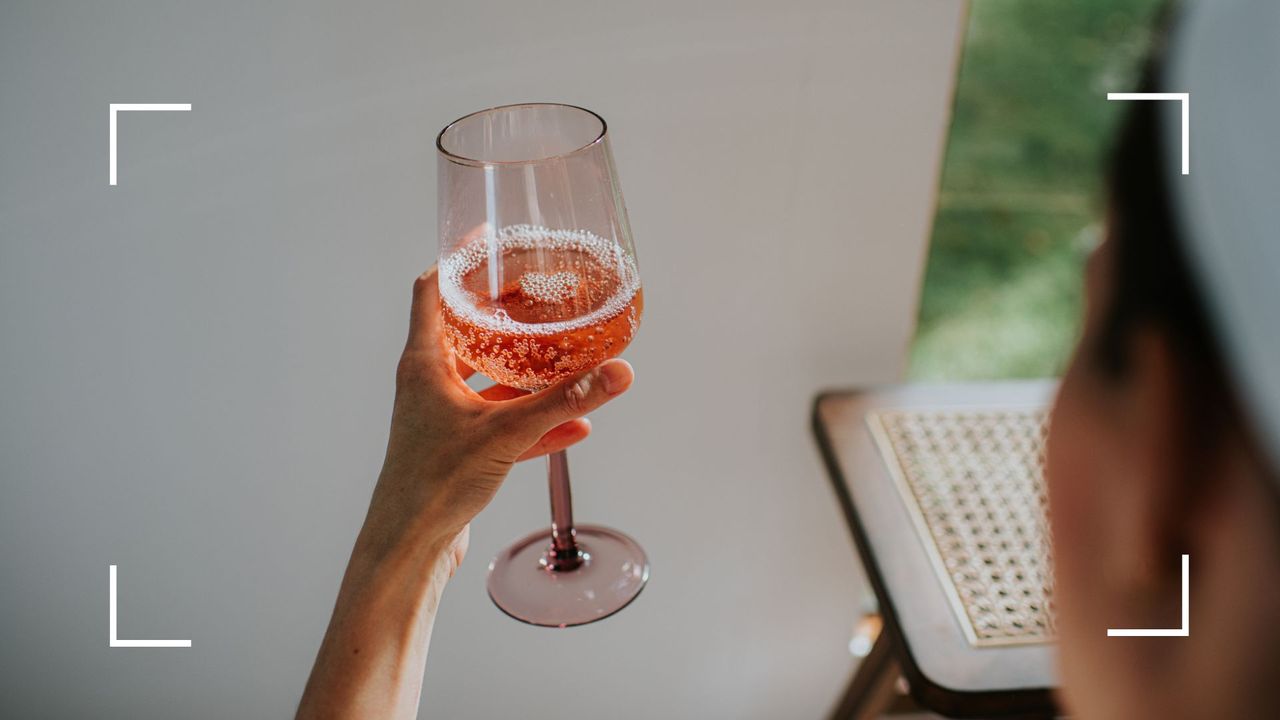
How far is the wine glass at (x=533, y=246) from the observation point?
29.4 inches

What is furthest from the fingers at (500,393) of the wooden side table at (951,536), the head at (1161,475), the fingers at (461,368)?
the head at (1161,475)

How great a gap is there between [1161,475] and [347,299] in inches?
41.5

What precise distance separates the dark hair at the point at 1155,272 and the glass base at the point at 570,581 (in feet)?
2.33

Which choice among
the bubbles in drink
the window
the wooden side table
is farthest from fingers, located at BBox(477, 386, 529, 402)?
the window

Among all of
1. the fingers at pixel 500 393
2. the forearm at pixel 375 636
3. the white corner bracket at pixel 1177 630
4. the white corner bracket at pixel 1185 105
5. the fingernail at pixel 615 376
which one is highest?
the white corner bracket at pixel 1185 105

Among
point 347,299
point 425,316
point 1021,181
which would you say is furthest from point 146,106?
point 1021,181

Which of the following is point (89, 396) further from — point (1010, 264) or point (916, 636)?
point (1010, 264)

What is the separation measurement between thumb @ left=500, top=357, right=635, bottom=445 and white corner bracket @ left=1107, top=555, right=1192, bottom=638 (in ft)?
1.45

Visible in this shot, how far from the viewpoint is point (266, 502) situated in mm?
1339

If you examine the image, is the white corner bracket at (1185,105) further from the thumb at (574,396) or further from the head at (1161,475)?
the thumb at (574,396)

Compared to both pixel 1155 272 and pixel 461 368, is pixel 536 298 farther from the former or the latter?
pixel 1155 272

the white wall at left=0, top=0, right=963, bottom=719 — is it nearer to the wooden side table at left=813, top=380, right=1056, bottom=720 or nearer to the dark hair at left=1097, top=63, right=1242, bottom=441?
the wooden side table at left=813, top=380, right=1056, bottom=720

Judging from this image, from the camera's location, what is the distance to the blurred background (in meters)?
1.07

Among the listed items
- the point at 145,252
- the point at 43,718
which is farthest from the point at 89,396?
the point at 43,718
